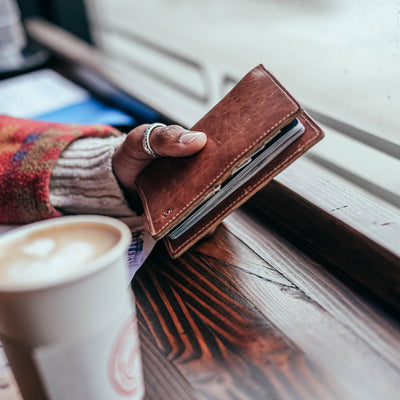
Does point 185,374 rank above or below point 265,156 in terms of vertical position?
below

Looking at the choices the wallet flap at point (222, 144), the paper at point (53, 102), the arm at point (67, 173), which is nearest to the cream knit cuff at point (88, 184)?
the arm at point (67, 173)

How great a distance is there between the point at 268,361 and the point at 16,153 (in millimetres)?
500

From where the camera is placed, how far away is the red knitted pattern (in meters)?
0.66

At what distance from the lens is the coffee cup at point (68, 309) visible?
277 mm

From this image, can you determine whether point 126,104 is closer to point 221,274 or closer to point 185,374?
point 221,274

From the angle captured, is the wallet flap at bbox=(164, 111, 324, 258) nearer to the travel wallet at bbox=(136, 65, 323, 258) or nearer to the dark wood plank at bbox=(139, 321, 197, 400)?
the travel wallet at bbox=(136, 65, 323, 258)

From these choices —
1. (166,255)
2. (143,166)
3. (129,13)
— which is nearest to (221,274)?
(166,255)

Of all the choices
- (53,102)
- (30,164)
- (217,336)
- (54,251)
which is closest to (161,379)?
(217,336)

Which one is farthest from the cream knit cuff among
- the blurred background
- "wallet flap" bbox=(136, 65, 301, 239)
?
the blurred background

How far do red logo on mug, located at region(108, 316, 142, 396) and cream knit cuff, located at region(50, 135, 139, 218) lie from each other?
34 centimetres

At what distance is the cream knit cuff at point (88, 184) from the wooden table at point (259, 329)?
0.41 ft

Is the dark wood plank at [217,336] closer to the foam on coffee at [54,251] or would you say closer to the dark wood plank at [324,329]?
the dark wood plank at [324,329]

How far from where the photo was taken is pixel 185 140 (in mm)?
533

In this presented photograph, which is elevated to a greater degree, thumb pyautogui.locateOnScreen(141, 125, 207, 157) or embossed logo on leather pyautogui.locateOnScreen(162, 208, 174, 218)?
thumb pyautogui.locateOnScreen(141, 125, 207, 157)
